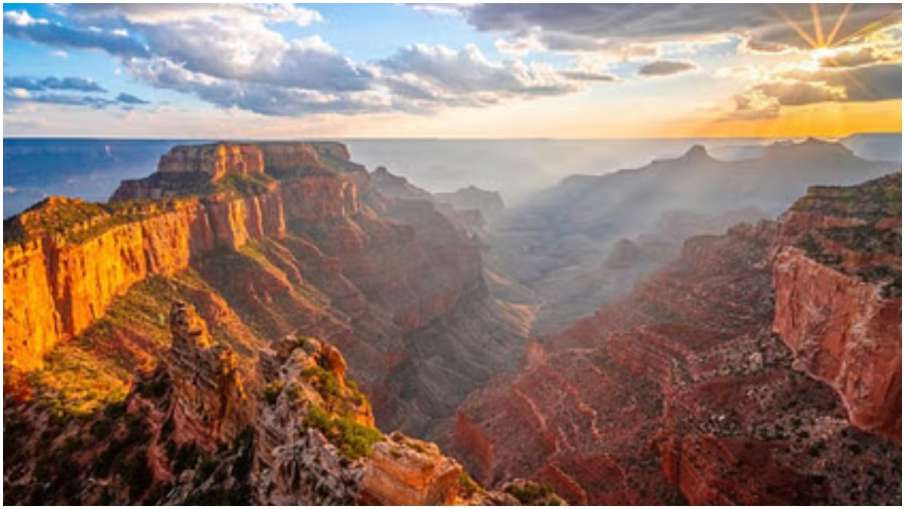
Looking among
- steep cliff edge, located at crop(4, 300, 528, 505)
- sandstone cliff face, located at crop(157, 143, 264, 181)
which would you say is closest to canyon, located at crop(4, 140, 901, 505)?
steep cliff edge, located at crop(4, 300, 528, 505)

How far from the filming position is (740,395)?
43406 millimetres

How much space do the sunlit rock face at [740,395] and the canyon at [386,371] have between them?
0.53ft

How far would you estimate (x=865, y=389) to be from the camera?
3603 centimetres

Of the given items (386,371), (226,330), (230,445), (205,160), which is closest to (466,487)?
(230,445)

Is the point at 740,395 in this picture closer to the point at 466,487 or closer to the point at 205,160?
the point at 466,487

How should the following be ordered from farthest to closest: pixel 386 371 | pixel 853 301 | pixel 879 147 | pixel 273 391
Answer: pixel 879 147 → pixel 386 371 → pixel 853 301 → pixel 273 391

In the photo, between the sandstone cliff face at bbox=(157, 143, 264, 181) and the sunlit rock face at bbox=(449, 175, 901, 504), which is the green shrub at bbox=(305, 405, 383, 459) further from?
the sandstone cliff face at bbox=(157, 143, 264, 181)

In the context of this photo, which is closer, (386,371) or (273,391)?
(273,391)

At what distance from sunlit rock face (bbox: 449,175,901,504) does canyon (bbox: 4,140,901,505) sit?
0.16m

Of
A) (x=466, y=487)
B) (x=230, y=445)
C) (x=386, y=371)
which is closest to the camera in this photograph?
(x=466, y=487)

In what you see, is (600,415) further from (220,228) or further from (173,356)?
(220,228)

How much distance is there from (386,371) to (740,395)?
147 ft

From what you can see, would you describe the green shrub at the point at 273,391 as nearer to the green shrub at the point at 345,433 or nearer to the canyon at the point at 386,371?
the canyon at the point at 386,371

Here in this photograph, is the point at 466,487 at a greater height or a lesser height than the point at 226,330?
greater
